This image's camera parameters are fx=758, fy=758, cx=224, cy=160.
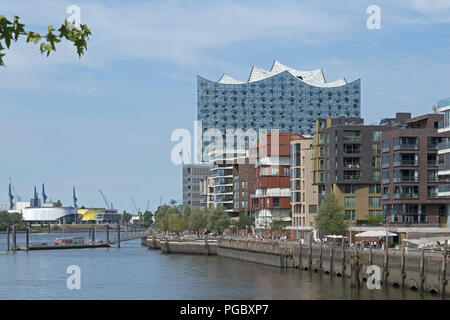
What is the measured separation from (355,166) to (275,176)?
3533 centimetres

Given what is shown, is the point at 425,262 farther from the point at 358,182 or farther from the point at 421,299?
the point at 358,182

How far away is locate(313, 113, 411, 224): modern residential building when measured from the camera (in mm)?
137500

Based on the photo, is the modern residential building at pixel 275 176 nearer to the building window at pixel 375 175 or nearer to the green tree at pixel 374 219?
the building window at pixel 375 175

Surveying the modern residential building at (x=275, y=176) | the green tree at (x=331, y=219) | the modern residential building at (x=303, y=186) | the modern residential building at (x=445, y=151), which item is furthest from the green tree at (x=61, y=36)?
the modern residential building at (x=275, y=176)

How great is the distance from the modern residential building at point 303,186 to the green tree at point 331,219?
25.6 m

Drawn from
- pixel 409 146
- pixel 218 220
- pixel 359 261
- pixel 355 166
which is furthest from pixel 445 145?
pixel 218 220

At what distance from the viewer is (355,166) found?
138 m

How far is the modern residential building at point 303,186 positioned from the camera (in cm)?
15375

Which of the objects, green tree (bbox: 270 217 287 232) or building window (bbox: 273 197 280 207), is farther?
building window (bbox: 273 197 280 207)

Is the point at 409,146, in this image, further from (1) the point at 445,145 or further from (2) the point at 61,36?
(2) the point at 61,36

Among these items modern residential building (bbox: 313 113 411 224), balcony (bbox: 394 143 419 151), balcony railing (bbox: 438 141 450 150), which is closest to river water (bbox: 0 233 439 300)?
balcony railing (bbox: 438 141 450 150)

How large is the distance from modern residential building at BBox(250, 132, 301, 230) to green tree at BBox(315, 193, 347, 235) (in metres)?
43.8

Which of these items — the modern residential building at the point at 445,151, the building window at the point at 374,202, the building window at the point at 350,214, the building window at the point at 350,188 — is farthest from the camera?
the building window at the point at 374,202

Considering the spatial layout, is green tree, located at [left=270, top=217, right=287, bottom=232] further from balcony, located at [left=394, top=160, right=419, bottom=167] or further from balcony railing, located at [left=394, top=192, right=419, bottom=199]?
balcony, located at [left=394, top=160, right=419, bottom=167]
